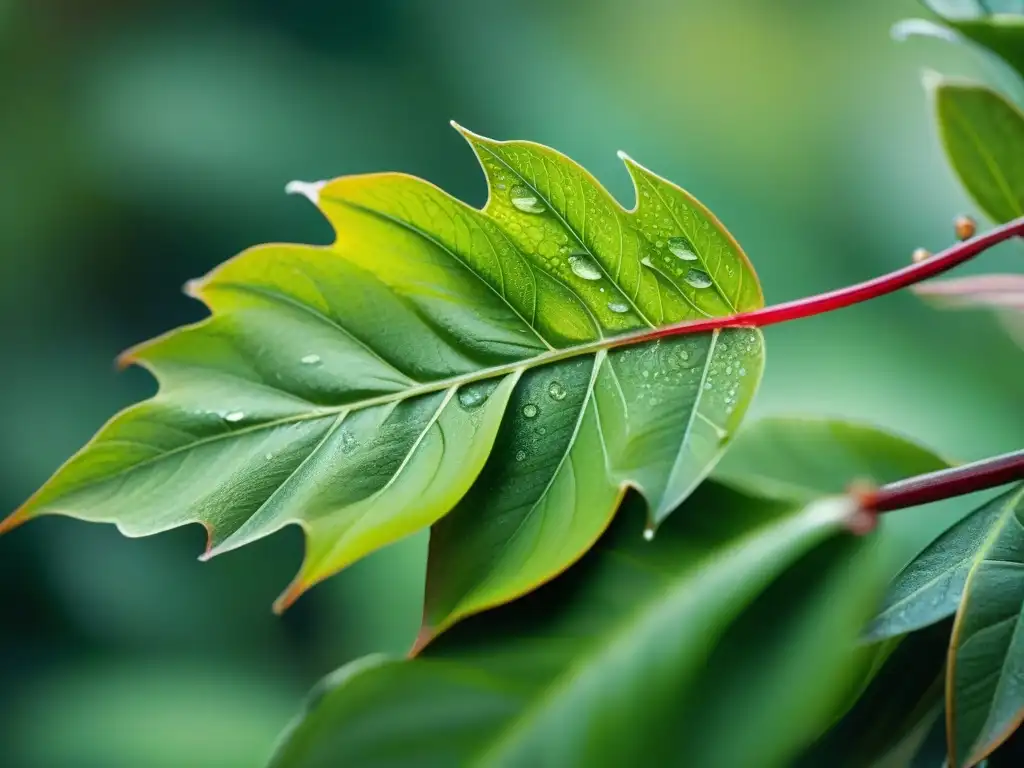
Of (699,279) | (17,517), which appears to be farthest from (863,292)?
(17,517)

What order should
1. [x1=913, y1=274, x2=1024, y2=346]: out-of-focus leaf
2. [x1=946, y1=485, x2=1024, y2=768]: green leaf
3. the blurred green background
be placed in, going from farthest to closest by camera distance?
the blurred green background → [x1=913, y1=274, x2=1024, y2=346]: out-of-focus leaf → [x1=946, y1=485, x2=1024, y2=768]: green leaf

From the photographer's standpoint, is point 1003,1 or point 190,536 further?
point 190,536

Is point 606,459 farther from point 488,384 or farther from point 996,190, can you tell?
point 996,190

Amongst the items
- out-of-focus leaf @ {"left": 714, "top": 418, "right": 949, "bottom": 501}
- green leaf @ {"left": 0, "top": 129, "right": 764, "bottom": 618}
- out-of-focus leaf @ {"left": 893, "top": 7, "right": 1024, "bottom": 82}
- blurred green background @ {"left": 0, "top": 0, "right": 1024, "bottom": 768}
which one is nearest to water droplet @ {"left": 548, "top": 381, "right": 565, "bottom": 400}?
green leaf @ {"left": 0, "top": 129, "right": 764, "bottom": 618}

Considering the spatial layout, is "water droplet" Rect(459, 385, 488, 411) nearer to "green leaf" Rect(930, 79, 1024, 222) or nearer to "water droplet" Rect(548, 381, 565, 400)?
"water droplet" Rect(548, 381, 565, 400)

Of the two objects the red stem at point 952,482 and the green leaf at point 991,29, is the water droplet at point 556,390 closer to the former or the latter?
the red stem at point 952,482

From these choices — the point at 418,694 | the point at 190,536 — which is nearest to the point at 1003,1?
the point at 418,694
